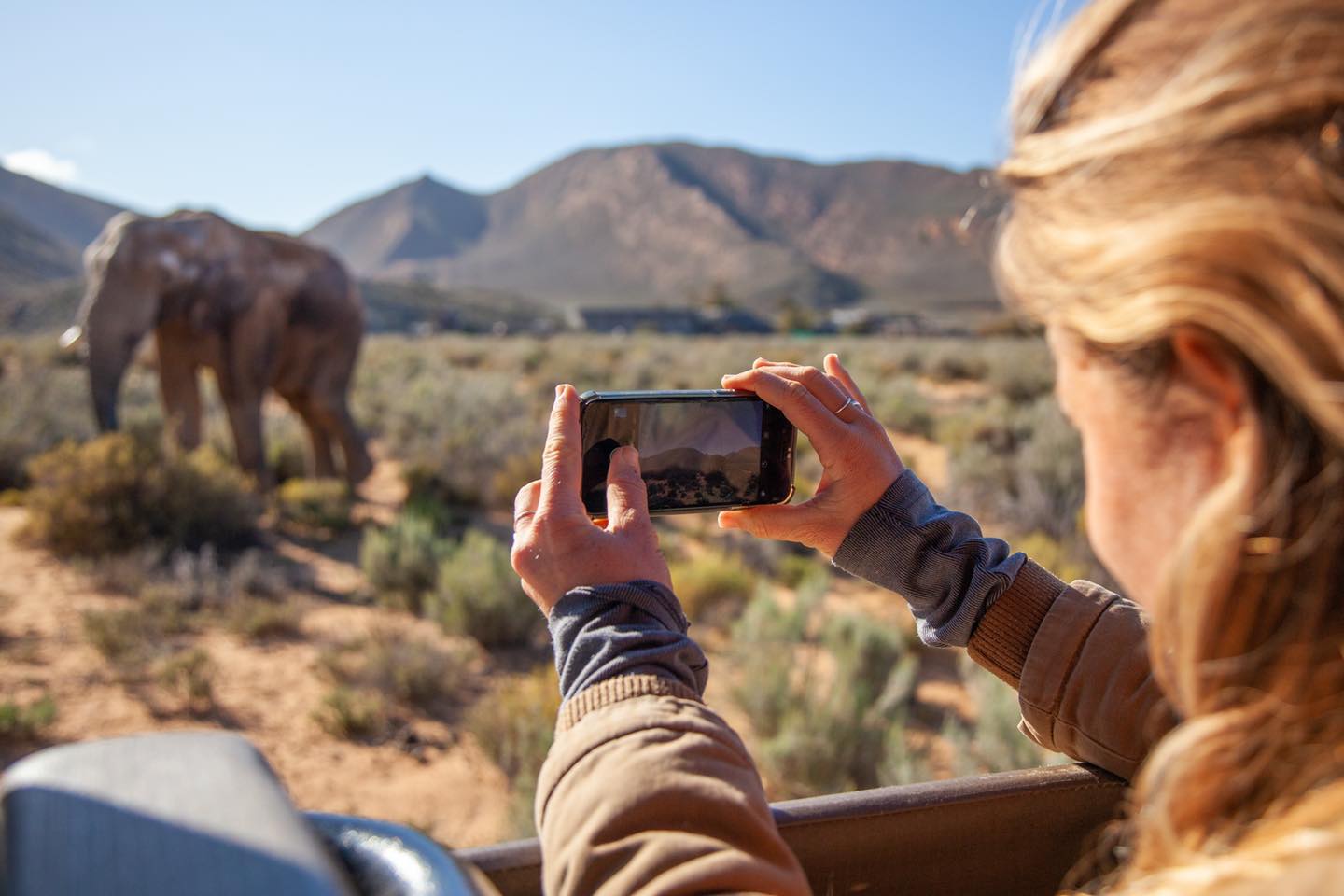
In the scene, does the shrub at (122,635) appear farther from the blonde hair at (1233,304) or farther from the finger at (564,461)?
the blonde hair at (1233,304)

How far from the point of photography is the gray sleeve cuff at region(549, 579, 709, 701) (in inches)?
43.4

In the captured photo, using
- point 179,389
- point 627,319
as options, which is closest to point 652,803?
point 179,389

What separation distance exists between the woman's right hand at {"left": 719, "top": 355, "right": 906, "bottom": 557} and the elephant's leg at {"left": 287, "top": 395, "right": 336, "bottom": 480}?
7.75 metres

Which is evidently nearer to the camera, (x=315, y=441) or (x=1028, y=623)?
(x=1028, y=623)

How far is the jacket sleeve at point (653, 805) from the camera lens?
35.5 inches

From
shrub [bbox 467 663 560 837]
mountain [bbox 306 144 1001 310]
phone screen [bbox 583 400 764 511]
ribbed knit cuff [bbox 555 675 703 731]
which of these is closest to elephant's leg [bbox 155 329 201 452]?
shrub [bbox 467 663 560 837]

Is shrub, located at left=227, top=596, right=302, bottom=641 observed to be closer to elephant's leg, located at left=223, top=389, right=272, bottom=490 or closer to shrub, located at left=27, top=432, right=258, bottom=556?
shrub, located at left=27, top=432, right=258, bottom=556

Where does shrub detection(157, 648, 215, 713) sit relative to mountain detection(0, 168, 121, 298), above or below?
below

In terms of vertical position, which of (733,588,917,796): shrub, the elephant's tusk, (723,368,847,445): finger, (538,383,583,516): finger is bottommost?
(733,588,917,796): shrub

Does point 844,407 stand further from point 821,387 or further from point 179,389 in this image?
point 179,389

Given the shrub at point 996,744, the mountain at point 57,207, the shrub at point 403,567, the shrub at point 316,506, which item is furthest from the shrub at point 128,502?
the mountain at point 57,207

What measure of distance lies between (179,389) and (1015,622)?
826 cm

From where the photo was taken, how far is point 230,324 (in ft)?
25.5

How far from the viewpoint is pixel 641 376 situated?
16125mm
